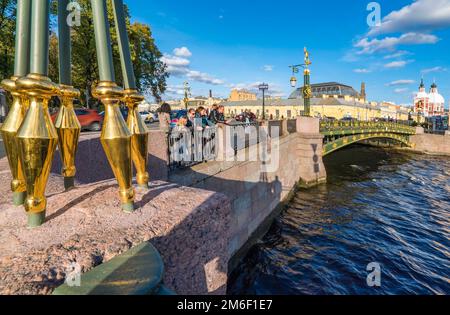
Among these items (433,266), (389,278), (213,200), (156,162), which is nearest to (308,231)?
(389,278)

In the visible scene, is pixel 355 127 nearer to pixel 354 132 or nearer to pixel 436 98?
pixel 354 132

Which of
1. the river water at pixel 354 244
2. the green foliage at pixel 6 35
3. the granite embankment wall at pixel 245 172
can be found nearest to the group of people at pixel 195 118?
the granite embankment wall at pixel 245 172

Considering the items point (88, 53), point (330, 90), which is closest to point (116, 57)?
point (88, 53)

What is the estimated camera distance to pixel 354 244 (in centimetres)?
1005

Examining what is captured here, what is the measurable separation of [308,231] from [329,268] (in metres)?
2.65

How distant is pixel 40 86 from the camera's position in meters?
1.48

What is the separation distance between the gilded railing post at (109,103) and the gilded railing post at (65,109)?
0.65 metres

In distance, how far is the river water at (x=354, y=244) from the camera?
7684 mm

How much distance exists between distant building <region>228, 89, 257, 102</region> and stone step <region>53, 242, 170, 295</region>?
102 m

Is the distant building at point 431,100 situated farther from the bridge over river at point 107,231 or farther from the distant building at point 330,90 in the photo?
the bridge over river at point 107,231

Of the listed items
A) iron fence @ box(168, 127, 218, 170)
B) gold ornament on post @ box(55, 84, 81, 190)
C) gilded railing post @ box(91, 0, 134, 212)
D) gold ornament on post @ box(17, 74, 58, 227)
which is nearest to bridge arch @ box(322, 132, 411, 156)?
iron fence @ box(168, 127, 218, 170)

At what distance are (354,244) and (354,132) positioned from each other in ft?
56.5

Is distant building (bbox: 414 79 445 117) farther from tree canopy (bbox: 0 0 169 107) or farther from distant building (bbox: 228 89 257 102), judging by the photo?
tree canopy (bbox: 0 0 169 107)
